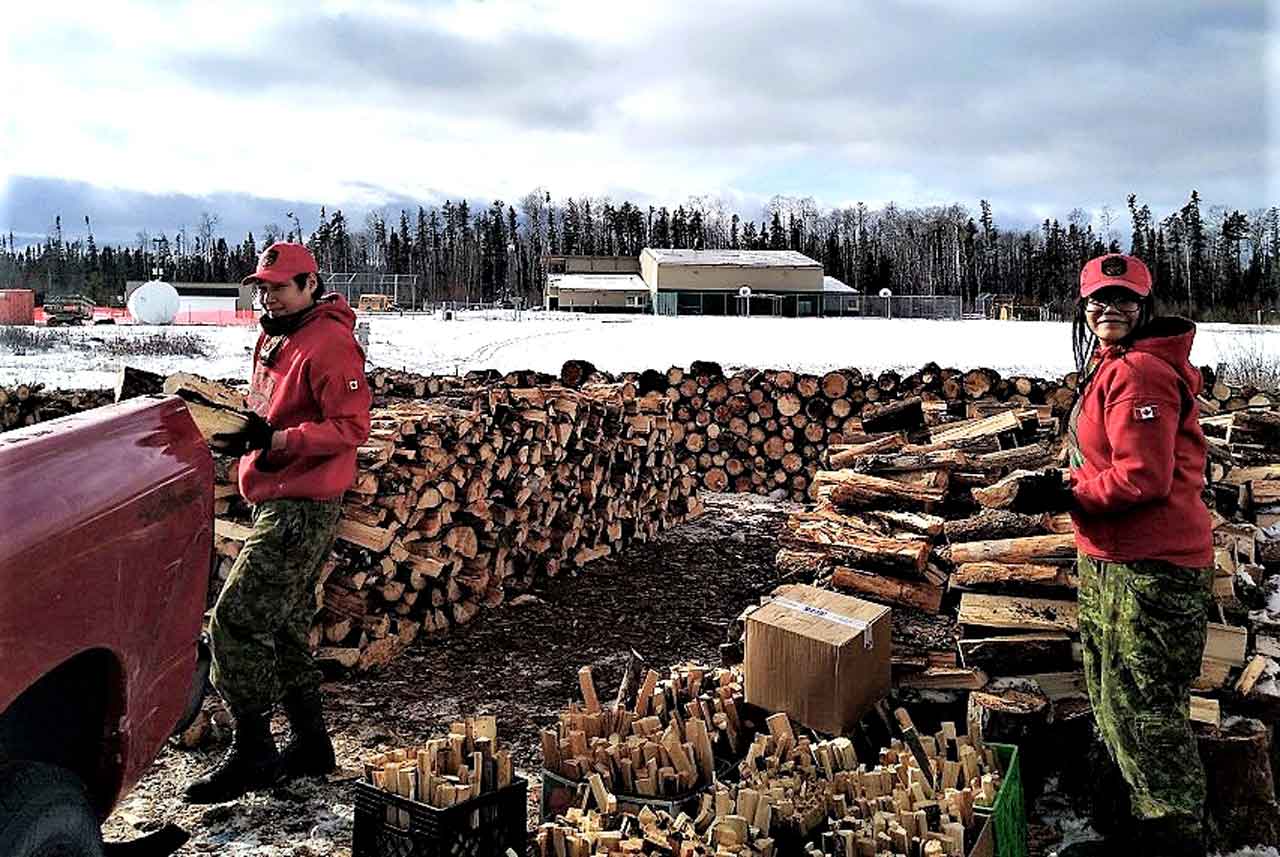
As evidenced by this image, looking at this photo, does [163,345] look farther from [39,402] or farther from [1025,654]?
[1025,654]

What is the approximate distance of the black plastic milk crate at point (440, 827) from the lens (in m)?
3.05

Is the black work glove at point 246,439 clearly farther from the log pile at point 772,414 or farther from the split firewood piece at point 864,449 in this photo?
the log pile at point 772,414

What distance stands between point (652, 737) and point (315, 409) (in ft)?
5.77

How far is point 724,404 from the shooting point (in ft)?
39.2

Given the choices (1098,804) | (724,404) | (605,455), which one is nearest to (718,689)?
(1098,804)

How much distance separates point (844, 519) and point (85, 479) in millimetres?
Answer: 4431

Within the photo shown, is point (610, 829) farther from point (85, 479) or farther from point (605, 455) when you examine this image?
point (605, 455)

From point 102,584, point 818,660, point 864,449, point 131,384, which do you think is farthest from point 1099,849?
point 864,449

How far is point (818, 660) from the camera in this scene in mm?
3727

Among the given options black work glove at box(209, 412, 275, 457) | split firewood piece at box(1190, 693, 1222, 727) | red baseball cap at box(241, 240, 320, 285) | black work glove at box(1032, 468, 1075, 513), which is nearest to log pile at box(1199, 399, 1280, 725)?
split firewood piece at box(1190, 693, 1222, 727)

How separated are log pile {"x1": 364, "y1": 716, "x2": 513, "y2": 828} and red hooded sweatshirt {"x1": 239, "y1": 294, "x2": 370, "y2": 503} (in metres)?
1.11

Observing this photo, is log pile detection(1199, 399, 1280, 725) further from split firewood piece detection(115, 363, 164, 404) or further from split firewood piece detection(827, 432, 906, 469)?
split firewood piece detection(115, 363, 164, 404)

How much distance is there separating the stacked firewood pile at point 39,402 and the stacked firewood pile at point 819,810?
7.49 m

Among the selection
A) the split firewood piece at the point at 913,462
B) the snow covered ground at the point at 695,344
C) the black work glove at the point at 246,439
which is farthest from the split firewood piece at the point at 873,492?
the snow covered ground at the point at 695,344
